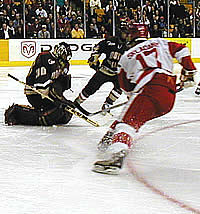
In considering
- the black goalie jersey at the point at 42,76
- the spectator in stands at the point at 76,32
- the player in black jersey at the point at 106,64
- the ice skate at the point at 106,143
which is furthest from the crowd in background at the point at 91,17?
the ice skate at the point at 106,143

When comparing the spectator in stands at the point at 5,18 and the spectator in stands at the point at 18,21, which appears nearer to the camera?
the spectator in stands at the point at 5,18

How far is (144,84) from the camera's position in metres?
3.15

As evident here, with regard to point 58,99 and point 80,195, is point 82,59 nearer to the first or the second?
point 58,99

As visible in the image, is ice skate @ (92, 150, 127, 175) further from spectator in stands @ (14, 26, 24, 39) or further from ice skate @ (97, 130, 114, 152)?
spectator in stands @ (14, 26, 24, 39)

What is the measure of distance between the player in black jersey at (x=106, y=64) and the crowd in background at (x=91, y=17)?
22.5 feet

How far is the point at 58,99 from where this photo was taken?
4.68 metres

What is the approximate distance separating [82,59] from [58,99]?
26.3ft

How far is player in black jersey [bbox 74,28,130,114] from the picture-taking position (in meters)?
5.07

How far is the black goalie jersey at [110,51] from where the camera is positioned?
506cm

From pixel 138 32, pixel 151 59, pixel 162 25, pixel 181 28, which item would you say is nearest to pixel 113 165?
pixel 151 59

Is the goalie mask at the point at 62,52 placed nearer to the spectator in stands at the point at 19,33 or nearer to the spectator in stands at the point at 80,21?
the spectator in stands at the point at 19,33

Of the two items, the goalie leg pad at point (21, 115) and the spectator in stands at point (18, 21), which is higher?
the spectator in stands at point (18, 21)

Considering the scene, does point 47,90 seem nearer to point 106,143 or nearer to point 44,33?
point 106,143

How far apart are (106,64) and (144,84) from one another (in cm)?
214
